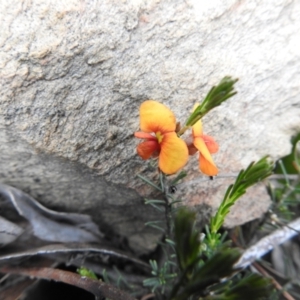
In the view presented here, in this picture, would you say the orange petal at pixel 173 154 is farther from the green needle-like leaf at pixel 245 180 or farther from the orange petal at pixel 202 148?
the green needle-like leaf at pixel 245 180

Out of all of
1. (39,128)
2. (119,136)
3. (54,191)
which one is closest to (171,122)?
(119,136)

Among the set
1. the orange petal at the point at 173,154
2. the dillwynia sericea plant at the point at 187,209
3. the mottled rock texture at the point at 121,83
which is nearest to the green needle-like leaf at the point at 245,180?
the dillwynia sericea plant at the point at 187,209

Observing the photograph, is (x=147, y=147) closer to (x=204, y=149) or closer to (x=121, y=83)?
(x=204, y=149)

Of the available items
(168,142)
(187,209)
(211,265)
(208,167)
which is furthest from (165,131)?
(211,265)

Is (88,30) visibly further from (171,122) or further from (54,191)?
(54,191)

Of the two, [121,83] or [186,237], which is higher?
[121,83]

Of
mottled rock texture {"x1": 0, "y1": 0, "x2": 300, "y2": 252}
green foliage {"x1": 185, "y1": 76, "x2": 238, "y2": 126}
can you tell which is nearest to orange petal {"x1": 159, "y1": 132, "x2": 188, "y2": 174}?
green foliage {"x1": 185, "y1": 76, "x2": 238, "y2": 126}
